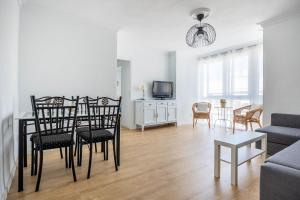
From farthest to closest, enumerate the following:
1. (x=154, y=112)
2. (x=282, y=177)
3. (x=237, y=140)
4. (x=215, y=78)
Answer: (x=215, y=78) → (x=154, y=112) → (x=237, y=140) → (x=282, y=177)

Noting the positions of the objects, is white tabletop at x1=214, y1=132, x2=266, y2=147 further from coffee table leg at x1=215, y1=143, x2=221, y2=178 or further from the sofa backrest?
the sofa backrest

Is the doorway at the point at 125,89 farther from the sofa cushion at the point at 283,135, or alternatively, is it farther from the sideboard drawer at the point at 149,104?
the sofa cushion at the point at 283,135

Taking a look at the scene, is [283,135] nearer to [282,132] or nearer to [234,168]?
[282,132]

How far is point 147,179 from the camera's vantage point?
2068mm

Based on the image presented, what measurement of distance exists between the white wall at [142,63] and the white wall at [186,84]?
1.56 feet

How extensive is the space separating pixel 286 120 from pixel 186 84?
11.2 ft

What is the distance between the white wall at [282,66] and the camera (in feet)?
10.6

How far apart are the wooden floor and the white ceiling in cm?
246

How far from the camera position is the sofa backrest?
2.94 meters

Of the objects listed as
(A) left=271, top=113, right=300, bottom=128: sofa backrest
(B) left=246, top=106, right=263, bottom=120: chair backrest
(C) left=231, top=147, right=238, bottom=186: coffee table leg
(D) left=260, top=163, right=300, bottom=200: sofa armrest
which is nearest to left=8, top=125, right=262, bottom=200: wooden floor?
(C) left=231, top=147, right=238, bottom=186: coffee table leg

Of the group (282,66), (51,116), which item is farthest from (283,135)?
(51,116)

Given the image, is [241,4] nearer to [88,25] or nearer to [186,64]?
[88,25]

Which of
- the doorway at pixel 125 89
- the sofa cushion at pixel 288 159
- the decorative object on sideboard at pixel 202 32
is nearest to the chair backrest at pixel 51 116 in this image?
the sofa cushion at pixel 288 159

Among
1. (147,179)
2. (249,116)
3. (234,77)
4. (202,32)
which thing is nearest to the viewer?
(147,179)
